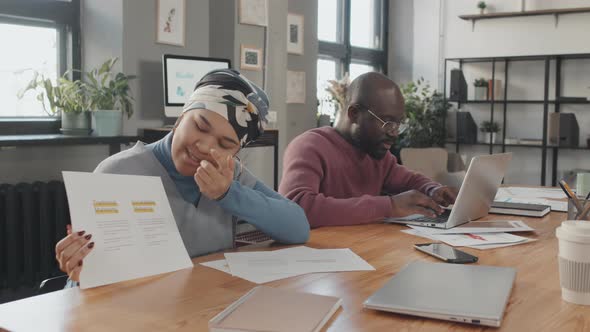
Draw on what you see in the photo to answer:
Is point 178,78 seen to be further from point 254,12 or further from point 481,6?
point 481,6

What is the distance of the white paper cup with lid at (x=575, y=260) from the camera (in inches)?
39.6

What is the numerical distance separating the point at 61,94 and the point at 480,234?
A: 7.99 ft

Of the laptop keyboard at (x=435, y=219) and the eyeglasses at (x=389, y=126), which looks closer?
the laptop keyboard at (x=435, y=219)

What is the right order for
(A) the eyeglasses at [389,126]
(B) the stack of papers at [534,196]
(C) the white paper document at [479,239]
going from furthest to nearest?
(B) the stack of papers at [534,196]
(A) the eyeglasses at [389,126]
(C) the white paper document at [479,239]

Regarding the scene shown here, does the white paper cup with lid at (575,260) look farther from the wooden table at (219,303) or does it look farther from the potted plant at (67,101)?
the potted plant at (67,101)

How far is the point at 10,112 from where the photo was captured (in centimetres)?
324

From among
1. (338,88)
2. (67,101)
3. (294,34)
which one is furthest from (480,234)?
(294,34)

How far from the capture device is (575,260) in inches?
40.4

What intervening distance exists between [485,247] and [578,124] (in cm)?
484

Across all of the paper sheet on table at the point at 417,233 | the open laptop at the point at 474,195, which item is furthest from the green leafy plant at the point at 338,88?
the paper sheet on table at the point at 417,233

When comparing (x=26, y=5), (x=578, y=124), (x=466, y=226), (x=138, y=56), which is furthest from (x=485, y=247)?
(x=578, y=124)

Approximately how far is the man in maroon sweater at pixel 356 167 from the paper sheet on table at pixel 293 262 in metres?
0.44

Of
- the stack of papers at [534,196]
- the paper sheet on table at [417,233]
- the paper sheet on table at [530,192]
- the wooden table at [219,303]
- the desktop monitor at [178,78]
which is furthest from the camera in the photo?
the desktop monitor at [178,78]

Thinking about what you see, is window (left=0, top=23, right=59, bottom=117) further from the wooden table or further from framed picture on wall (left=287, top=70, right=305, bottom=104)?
the wooden table
